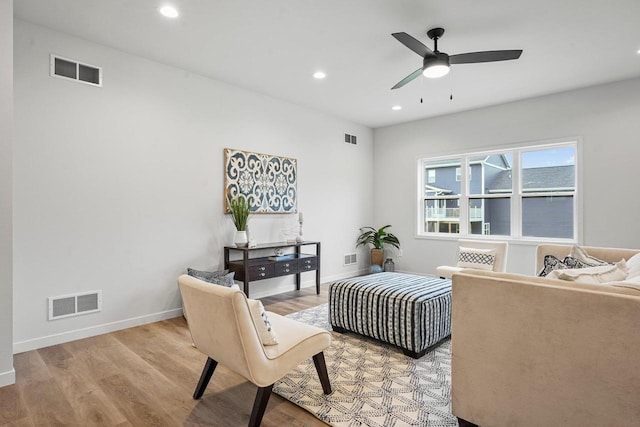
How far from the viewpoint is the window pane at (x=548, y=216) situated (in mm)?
4996

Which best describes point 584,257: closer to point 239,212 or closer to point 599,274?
point 599,274

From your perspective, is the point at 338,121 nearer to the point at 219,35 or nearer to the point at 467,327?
the point at 219,35

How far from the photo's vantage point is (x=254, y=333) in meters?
1.81

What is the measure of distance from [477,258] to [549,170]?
1878mm

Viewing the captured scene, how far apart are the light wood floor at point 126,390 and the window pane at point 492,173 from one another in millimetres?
4896

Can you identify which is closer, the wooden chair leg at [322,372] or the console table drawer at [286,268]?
the wooden chair leg at [322,372]

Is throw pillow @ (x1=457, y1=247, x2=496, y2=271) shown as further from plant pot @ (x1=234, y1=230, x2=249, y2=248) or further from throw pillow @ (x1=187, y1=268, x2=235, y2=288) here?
throw pillow @ (x1=187, y1=268, x2=235, y2=288)

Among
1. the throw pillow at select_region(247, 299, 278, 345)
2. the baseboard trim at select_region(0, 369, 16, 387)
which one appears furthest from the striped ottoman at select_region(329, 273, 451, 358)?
the baseboard trim at select_region(0, 369, 16, 387)

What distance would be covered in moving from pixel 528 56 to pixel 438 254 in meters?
3.39

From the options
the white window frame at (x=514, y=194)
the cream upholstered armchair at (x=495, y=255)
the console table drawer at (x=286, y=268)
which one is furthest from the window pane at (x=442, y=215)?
→ the console table drawer at (x=286, y=268)

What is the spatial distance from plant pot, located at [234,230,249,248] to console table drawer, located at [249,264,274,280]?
0.32m

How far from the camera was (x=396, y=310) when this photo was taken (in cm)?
302

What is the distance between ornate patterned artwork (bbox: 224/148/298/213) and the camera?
4.53 meters

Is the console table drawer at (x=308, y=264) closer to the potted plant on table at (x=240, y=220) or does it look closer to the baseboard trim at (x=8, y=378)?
the potted plant on table at (x=240, y=220)
